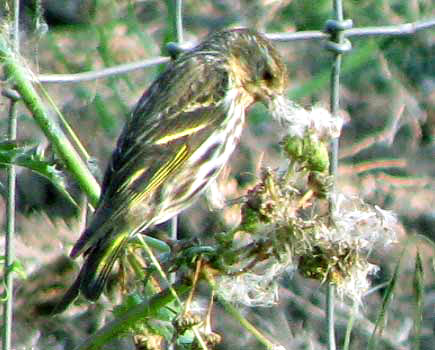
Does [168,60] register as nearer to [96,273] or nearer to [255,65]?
[96,273]

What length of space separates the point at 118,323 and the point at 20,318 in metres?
3.18

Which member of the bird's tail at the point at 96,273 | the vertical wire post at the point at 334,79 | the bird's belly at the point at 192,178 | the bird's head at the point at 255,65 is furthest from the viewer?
the bird's head at the point at 255,65

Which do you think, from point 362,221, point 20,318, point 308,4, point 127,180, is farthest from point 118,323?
point 308,4

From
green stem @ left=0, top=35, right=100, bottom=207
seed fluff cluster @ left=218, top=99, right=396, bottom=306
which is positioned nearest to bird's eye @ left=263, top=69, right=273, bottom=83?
green stem @ left=0, top=35, right=100, bottom=207

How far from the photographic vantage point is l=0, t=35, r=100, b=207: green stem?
8.40 ft

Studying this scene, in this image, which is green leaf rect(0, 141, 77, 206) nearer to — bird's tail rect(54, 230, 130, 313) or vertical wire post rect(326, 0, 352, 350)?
bird's tail rect(54, 230, 130, 313)

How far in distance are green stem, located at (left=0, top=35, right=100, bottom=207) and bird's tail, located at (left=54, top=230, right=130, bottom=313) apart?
143 mm

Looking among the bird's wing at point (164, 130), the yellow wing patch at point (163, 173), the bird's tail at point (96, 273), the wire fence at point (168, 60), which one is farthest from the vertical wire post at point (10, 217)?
the yellow wing patch at point (163, 173)

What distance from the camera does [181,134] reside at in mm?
3328

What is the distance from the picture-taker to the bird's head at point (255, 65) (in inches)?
137

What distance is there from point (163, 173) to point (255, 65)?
0.45 metres

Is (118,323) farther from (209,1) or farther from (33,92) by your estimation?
(209,1)

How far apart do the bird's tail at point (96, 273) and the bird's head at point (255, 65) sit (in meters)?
0.70

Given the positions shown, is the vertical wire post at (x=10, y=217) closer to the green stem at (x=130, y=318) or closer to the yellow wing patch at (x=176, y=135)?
the green stem at (x=130, y=318)
